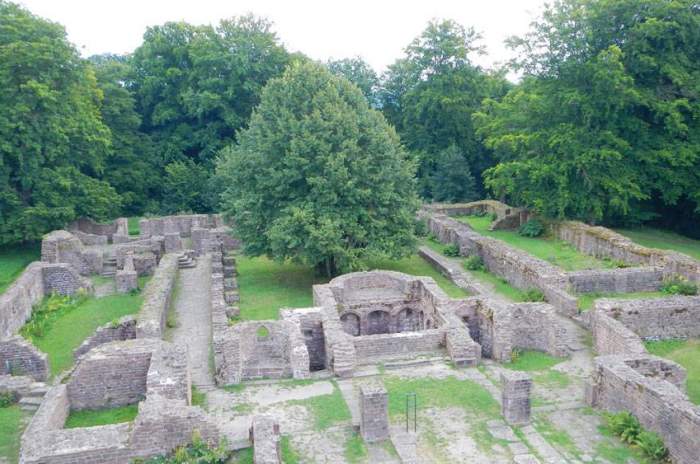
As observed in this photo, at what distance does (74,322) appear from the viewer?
21.9 metres

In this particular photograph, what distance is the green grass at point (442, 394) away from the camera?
14497mm

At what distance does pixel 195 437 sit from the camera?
1190 centimetres

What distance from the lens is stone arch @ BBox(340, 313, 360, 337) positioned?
2128 centimetres

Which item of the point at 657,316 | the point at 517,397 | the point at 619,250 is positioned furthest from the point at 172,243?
the point at 657,316

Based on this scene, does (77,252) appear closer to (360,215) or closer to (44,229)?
(44,229)

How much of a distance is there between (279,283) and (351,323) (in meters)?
5.46

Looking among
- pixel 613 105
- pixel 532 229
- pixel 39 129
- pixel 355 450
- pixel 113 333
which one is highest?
pixel 613 105

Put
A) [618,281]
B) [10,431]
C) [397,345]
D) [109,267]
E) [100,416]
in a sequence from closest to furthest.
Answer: [10,431] → [100,416] → [397,345] → [618,281] → [109,267]

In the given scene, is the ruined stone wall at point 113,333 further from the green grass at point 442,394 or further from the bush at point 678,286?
the bush at point 678,286

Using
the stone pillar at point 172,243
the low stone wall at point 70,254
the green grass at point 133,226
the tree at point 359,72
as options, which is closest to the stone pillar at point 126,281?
the low stone wall at point 70,254

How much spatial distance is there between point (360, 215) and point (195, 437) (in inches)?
519

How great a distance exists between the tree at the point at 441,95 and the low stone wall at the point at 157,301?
78.4 ft

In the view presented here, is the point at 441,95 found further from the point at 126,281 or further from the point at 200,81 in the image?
the point at 126,281

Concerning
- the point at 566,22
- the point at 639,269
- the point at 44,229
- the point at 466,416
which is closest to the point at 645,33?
the point at 566,22
